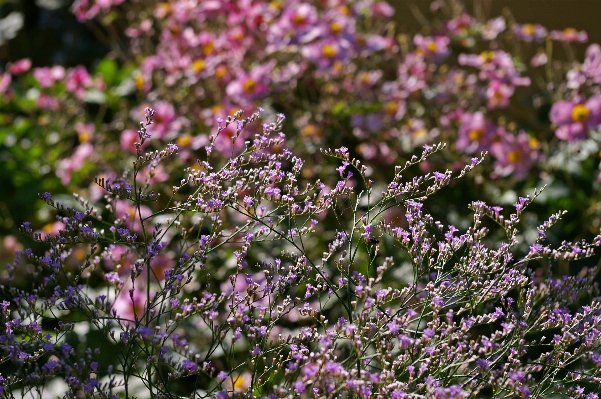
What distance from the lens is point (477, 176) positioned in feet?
8.17

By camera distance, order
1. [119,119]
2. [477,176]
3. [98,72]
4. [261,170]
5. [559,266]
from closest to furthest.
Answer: [261,170]
[559,266]
[477,176]
[119,119]
[98,72]

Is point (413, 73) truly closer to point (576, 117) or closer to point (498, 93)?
point (498, 93)

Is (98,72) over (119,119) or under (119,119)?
over

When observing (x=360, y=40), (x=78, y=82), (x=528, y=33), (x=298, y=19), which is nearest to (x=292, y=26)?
(x=298, y=19)

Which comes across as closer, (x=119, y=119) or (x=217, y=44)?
(x=217, y=44)

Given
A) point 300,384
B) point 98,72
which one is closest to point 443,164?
point 300,384

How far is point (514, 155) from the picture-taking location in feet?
8.18

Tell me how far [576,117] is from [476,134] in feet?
1.19

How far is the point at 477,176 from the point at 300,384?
174cm

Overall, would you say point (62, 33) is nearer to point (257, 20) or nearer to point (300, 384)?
point (257, 20)

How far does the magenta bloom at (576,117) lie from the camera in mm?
2299

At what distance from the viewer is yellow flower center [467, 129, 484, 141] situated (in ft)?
8.45

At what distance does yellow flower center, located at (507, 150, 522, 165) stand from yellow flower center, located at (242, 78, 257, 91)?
0.84m

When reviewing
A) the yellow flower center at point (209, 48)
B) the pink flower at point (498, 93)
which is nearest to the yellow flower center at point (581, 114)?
the pink flower at point (498, 93)
